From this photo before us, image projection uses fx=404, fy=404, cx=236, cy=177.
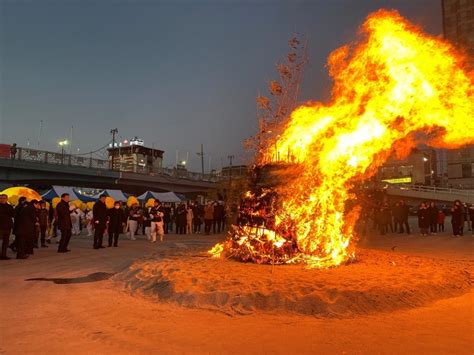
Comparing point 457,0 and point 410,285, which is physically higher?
point 457,0

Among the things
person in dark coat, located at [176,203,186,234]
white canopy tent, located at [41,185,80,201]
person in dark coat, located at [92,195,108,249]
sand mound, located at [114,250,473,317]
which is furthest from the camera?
white canopy tent, located at [41,185,80,201]

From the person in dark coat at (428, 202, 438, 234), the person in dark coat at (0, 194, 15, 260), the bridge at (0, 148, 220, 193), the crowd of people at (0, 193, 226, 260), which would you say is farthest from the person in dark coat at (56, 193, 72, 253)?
the bridge at (0, 148, 220, 193)

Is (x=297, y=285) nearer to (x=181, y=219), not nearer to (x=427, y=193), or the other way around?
(x=181, y=219)

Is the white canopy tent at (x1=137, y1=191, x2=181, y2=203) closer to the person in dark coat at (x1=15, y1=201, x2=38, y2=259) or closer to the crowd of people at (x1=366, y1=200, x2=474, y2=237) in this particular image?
the crowd of people at (x1=366, y1=200, x2=474, y2=237)

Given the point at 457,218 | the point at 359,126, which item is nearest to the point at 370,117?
the point at 359,126

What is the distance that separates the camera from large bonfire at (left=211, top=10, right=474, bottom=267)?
969cm

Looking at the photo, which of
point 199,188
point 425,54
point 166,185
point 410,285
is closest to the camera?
point 410,285

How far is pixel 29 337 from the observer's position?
5.02 metres

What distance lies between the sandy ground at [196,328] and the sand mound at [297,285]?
0.24 metres

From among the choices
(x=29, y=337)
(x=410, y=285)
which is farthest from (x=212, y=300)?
(x=410, y=285)

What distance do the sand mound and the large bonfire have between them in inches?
34.2

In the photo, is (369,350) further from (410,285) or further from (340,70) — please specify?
(340,70)

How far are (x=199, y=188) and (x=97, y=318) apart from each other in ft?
170

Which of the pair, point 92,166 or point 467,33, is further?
point 467,33
